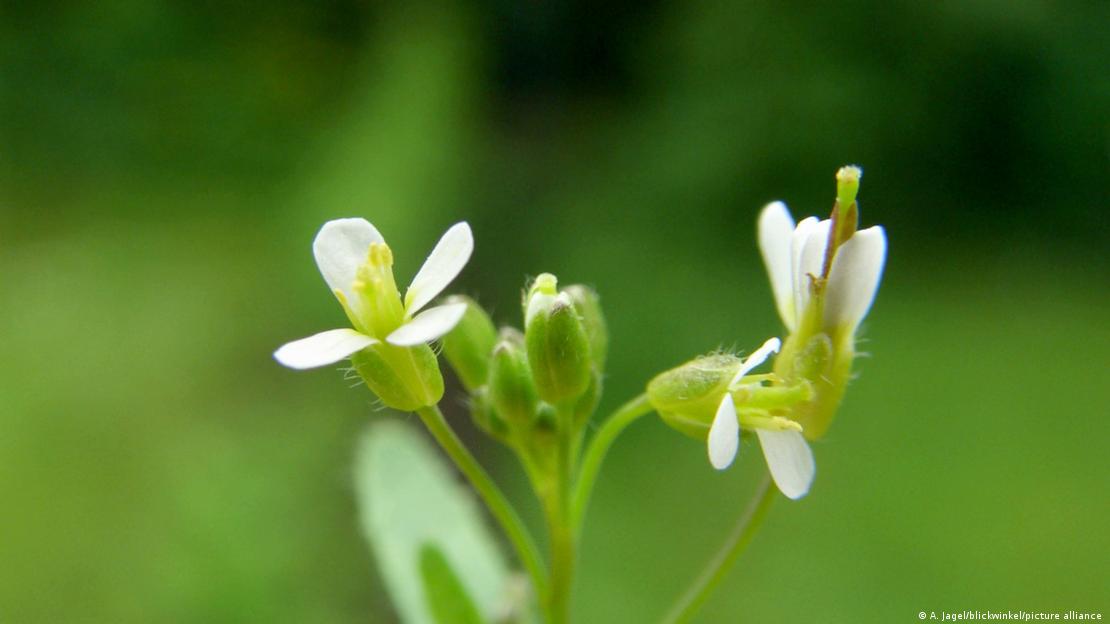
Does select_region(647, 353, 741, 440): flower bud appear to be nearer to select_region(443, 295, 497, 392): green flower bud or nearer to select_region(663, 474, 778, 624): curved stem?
select_region(663, 474, 778, 624): curved stem

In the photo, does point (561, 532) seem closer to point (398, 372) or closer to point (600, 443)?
point (600, 443)

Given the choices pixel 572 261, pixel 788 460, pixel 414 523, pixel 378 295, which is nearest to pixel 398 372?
pixel 378 295

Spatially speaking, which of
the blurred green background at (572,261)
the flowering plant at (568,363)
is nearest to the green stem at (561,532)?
the flowering plant at (568,363)

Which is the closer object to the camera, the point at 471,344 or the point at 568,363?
the point at 568,363

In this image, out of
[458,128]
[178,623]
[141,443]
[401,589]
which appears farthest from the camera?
[458,128]

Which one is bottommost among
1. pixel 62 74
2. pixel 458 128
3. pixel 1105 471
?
pixel 1105 471

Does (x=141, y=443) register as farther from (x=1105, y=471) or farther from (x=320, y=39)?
(x=1105, y=471)

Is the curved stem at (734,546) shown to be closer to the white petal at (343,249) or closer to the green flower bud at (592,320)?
the green flower bud at (592,320)

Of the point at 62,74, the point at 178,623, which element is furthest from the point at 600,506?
the point at 62,74
